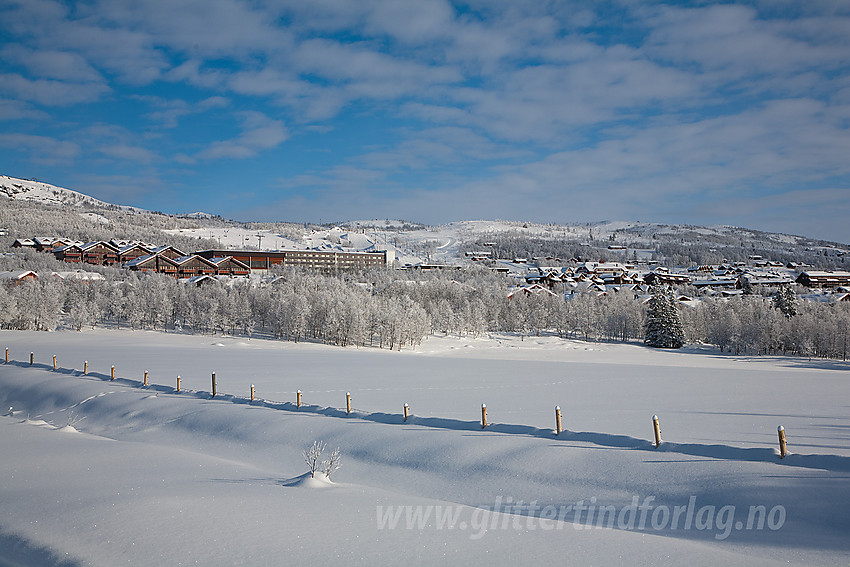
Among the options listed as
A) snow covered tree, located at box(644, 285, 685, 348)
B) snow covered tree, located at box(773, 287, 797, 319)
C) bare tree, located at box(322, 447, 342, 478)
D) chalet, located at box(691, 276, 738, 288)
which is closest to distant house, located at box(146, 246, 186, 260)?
snow covered tree, located at box(644, 285, 685, 348)

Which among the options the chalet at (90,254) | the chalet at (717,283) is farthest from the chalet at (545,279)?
the chalet at (90,254)

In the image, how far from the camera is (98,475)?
12.4 meters

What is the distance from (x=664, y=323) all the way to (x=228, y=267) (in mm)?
85900

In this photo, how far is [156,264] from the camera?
10538cm

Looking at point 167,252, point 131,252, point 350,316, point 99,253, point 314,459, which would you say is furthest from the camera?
point 131,252

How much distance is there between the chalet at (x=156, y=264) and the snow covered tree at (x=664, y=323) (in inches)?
3510

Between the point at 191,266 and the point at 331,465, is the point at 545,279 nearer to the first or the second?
the point at 191,266

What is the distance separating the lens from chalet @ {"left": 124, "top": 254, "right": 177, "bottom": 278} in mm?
104188

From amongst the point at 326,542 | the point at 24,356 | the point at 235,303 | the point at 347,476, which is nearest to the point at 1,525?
the point at 326,542

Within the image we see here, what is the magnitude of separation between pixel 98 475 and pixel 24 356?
3227 cm

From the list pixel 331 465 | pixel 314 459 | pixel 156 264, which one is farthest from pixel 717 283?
pixel 314 459

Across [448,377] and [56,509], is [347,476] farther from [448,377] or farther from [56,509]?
[448,377]

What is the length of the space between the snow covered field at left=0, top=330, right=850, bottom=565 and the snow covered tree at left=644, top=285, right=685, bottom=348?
50658mm

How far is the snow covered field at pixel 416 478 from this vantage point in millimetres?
8680
